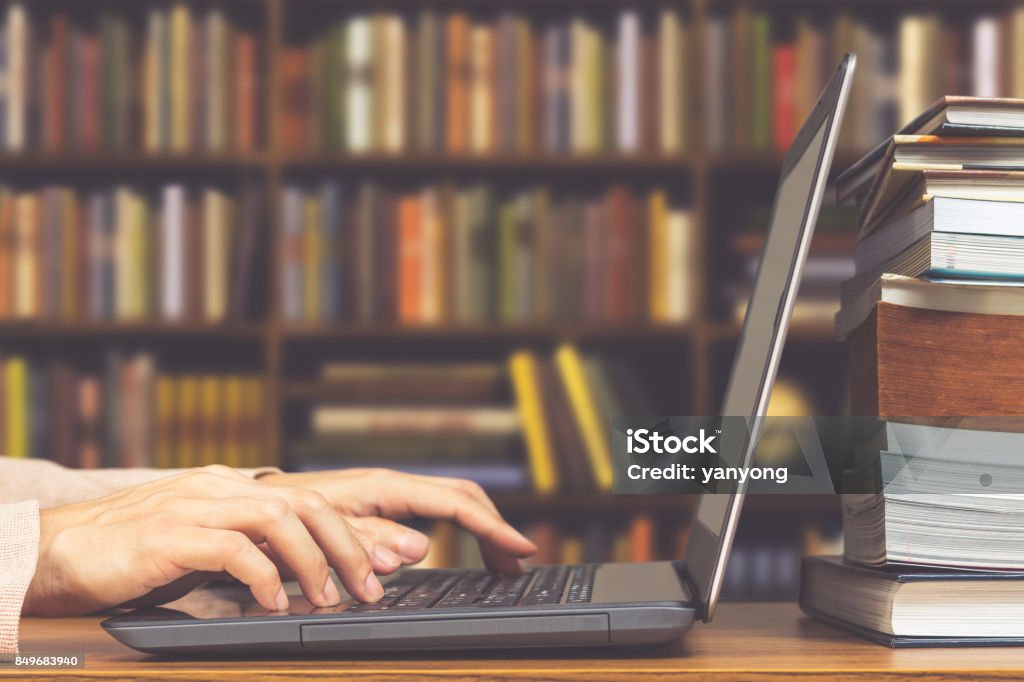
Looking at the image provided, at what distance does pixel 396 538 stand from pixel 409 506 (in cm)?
9

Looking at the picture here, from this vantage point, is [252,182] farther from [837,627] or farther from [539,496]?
[837,627]

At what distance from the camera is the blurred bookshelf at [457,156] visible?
210 centimetres

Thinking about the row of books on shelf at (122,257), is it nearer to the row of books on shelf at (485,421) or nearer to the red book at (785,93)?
the row of books on shelf at (485,421)

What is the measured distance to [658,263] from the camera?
2105 mm

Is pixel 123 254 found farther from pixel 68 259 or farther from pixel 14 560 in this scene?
pixel 14 560

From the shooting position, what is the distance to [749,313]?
808mm

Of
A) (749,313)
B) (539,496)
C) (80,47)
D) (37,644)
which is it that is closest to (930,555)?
(749,313)

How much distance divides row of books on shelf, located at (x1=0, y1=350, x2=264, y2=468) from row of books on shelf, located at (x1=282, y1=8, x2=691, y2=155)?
59 centimetres

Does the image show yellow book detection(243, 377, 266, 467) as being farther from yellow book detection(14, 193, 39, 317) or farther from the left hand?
the left hand

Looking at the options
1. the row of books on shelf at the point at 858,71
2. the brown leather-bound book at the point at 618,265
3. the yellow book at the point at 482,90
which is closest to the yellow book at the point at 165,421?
the yellow book at the point at 482,90

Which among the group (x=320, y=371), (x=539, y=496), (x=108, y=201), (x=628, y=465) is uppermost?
(x=108, y=201)

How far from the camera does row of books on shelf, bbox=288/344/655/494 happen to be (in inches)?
80.4

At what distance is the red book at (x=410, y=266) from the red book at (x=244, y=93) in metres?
0.37

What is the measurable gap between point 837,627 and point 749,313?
27 cm
